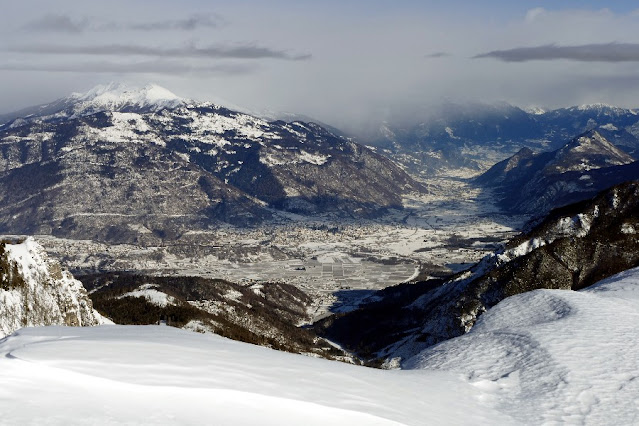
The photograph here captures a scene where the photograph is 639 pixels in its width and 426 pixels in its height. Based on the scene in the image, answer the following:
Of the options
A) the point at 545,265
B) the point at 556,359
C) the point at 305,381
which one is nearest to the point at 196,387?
the point at 305,381

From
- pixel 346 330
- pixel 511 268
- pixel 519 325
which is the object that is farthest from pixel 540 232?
pixel 519 325

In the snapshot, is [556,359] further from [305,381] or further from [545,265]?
[545,265]

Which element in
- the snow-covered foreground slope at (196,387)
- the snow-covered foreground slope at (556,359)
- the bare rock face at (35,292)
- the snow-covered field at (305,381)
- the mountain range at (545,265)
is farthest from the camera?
the mountain range at (545,265)

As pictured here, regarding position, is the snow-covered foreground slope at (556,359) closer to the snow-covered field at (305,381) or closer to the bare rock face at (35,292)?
the snow-covered field at (305,381)

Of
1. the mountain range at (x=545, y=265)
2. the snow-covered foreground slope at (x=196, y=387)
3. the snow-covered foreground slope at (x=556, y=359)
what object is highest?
the snow-covered foreground slope at (x=196, y=387)

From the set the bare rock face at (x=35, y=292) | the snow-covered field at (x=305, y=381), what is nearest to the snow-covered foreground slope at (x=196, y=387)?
the snow-covered field at (x=305, y=381)

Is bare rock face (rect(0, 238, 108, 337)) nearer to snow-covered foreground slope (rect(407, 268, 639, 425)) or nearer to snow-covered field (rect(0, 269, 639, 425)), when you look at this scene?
snow-covered field (rect(0, 269, 639, 425))

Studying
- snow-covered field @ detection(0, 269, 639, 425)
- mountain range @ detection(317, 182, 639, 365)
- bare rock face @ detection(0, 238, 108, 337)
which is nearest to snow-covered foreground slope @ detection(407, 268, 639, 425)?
snow-covered field @ detection(0, 269, 639, 425)
